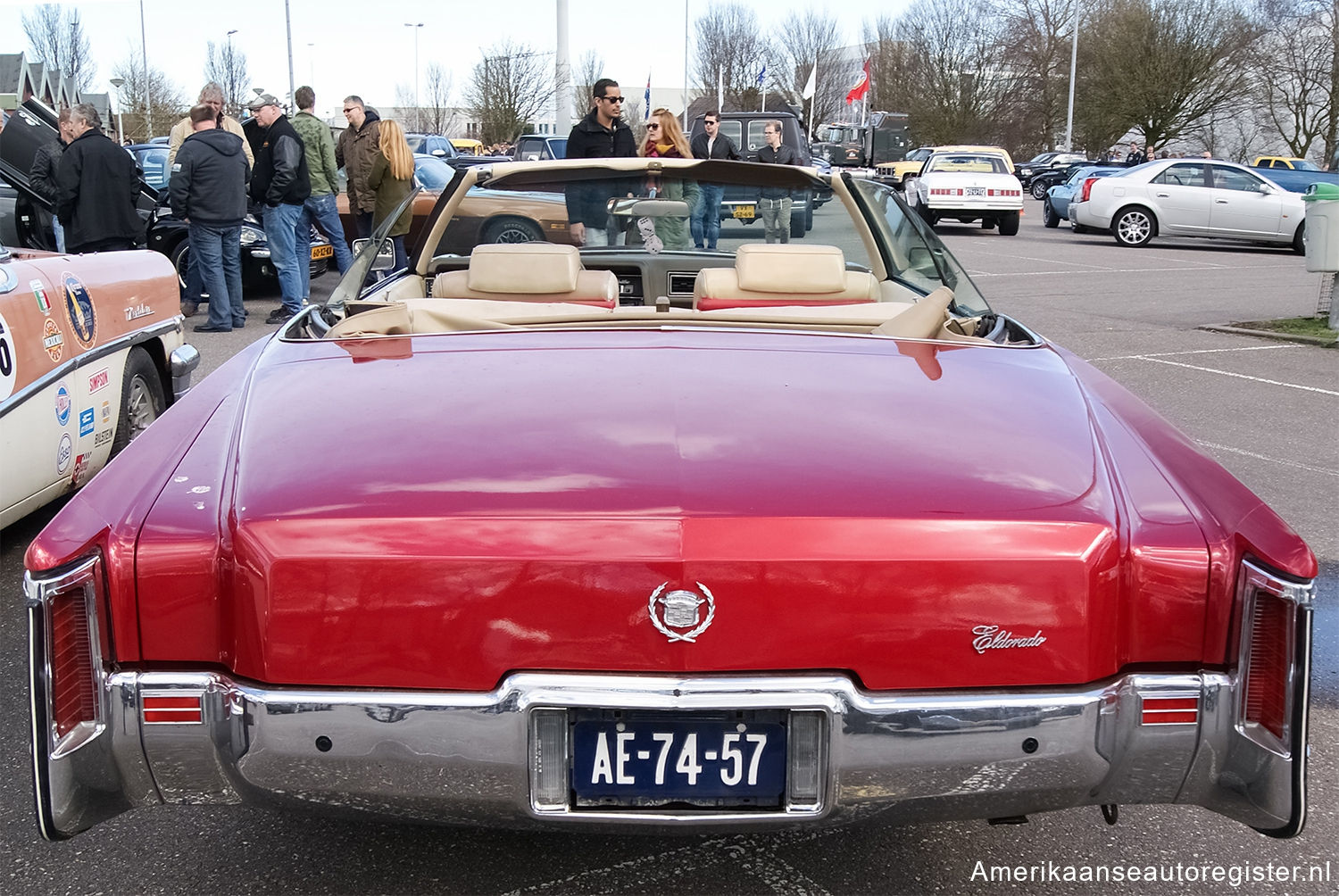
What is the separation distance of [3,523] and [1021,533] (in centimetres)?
332

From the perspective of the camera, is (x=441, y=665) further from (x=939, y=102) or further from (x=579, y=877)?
(x=939, y=102)

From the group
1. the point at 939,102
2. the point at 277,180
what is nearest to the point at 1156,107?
the point at 939,102

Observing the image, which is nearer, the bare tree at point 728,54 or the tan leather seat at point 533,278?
the tan leather seat at point 533,278

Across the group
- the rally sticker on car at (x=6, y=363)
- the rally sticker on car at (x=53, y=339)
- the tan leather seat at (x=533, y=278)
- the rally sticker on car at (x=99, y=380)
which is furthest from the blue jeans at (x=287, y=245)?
the tan leather seat at (x=533, y=278)

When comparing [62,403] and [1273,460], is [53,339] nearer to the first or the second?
[62,403]

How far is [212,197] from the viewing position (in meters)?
9.91

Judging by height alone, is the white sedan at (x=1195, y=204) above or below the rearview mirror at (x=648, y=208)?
below

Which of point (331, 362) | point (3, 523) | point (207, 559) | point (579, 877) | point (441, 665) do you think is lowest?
point (579, 877)

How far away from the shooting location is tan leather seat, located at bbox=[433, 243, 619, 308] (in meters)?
3.56

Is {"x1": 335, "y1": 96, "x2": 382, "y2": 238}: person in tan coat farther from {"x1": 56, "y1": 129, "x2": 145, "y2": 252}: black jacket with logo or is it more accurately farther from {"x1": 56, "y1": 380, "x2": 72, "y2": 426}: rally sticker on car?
{"x1": 56, "y1": 380, "x2": 72, "y2": 426}: rally sticker on car

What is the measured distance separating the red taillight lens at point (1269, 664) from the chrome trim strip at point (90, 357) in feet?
11.5

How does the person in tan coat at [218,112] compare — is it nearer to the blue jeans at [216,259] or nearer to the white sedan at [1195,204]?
the blue jeans at [216,259]

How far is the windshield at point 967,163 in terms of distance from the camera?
2369 centimetres

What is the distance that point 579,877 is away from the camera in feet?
8.24
